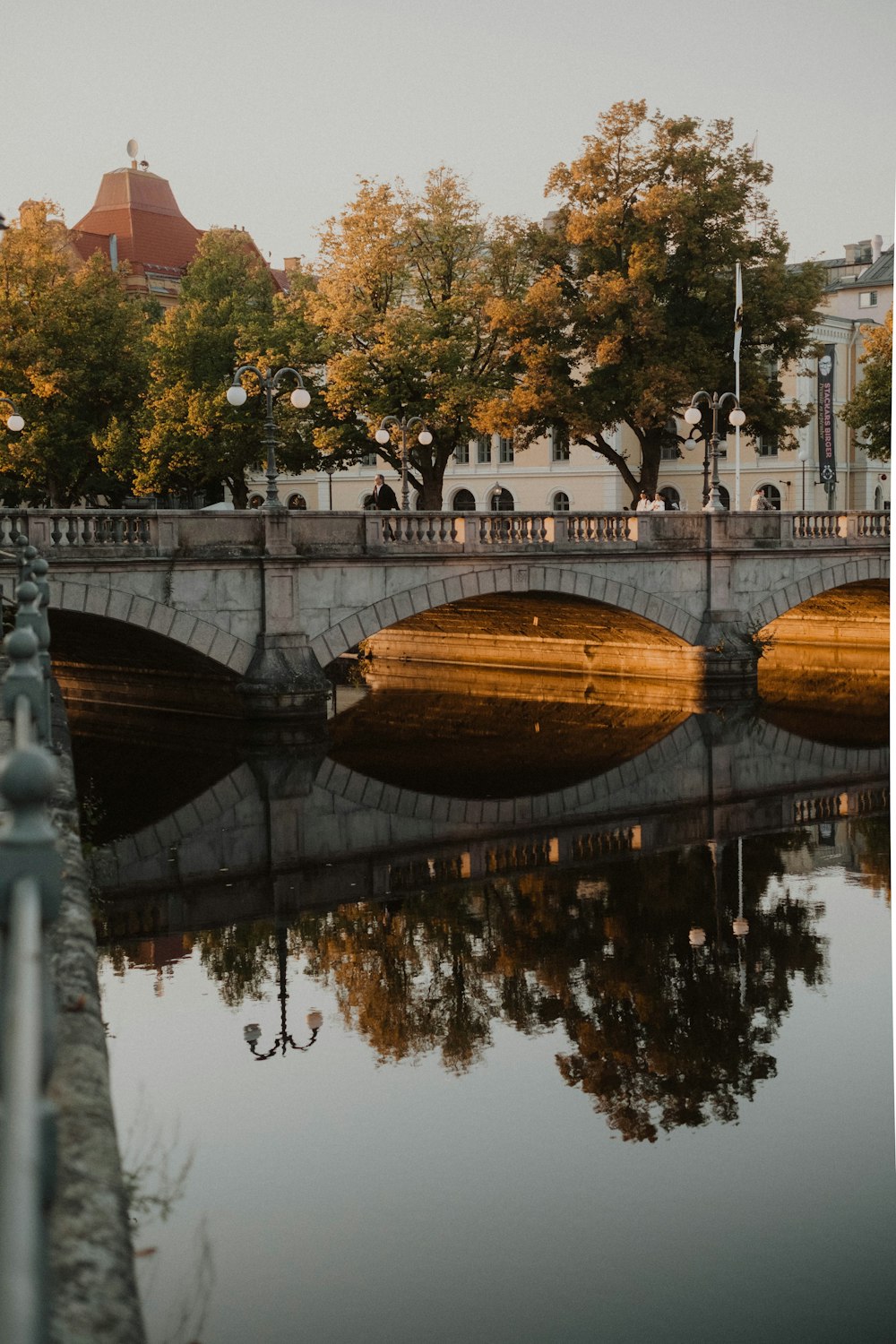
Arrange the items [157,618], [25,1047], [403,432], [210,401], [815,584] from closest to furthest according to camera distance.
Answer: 1. [25,1047]
2. [157,618]
3. [815,584]
4. [403,432]
5. [210,401]

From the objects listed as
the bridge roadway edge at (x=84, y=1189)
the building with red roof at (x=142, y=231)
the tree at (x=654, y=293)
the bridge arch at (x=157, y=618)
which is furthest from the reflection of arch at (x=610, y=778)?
the building with red roof at (x=142, y=231)

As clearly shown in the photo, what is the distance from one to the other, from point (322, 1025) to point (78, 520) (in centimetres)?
1197

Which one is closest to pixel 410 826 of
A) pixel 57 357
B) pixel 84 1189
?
pixel 84 1189

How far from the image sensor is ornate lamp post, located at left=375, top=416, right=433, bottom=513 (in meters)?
30.9

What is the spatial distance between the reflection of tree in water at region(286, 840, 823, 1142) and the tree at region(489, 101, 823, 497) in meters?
21.3

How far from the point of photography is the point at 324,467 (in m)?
36.5

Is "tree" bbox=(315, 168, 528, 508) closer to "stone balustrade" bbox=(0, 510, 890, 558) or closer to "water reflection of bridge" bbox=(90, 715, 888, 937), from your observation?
"stone balustrade" bbox=(0, 510, 890, 558)

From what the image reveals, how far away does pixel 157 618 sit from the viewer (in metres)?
20.4

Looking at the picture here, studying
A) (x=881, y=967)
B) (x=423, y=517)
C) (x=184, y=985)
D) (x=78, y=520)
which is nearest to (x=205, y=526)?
(x=78, y=520)

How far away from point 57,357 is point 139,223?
34.7 metres

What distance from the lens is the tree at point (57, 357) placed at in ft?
120

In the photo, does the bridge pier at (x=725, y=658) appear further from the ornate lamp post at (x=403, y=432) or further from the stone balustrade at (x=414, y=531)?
the ornate lamp post at (x=403, y=432)

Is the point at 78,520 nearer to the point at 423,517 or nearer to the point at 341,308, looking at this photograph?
the point at 423,517

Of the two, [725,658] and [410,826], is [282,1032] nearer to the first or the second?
[410,826]
